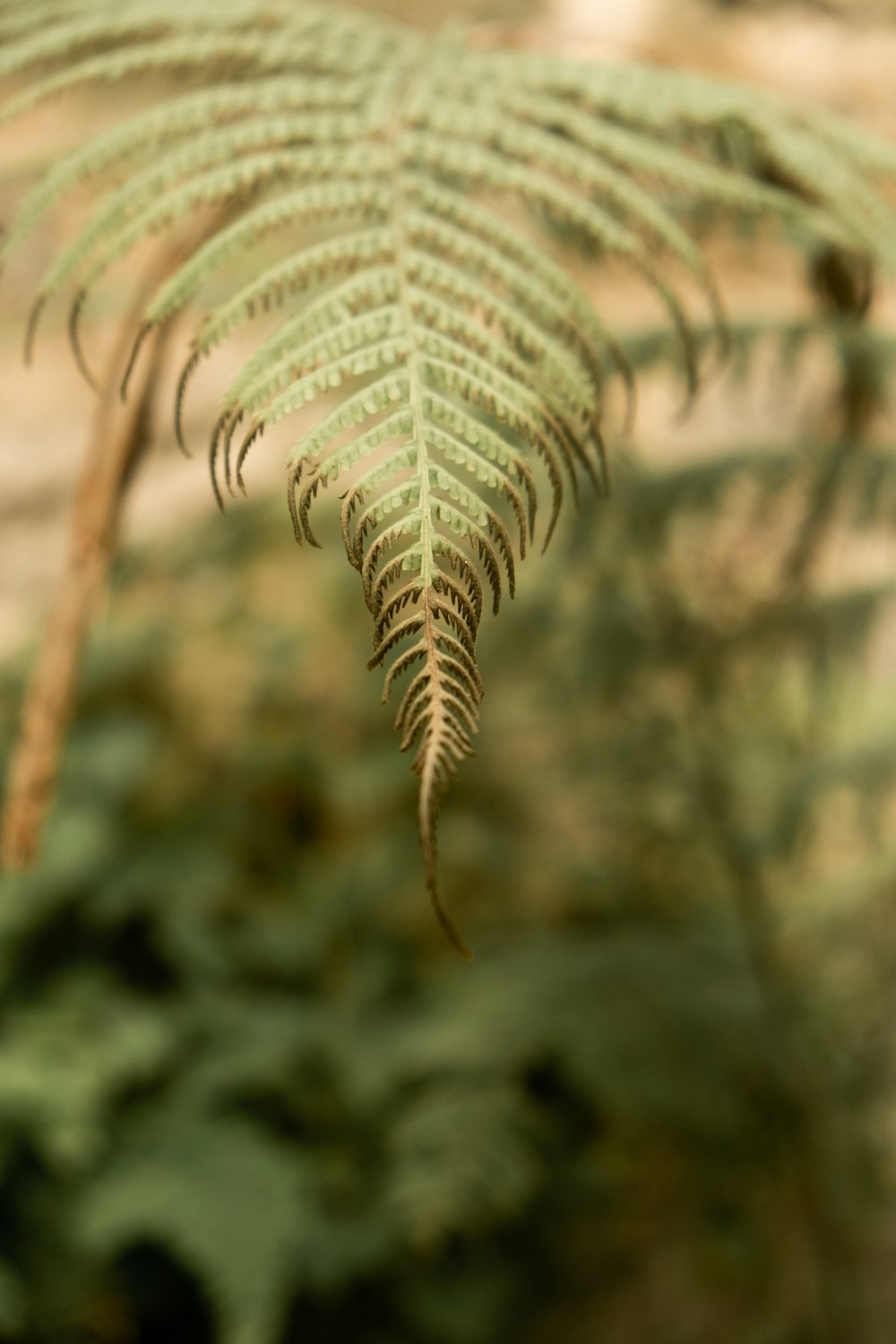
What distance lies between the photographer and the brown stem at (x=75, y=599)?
2.50 ft

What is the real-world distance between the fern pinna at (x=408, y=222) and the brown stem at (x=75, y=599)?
0.15 m

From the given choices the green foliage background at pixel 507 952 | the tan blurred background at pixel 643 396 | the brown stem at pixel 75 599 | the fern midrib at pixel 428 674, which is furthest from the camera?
the tan blurred background at pixel 643 396

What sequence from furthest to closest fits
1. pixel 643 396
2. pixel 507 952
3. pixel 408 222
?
pixel 643 396 → pixel 507 952 → pixel 408 222

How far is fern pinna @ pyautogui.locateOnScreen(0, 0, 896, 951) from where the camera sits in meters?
0.41

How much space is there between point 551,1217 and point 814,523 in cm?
161

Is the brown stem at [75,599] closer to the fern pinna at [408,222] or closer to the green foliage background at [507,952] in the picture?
the fern pinna at [408,222]

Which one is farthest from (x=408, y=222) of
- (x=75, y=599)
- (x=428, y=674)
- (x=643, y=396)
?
(x=643, y=396)

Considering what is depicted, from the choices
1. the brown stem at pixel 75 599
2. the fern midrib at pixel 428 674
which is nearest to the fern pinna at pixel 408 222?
the fern midrib at pixel 428 674

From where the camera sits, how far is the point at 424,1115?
1.70 m

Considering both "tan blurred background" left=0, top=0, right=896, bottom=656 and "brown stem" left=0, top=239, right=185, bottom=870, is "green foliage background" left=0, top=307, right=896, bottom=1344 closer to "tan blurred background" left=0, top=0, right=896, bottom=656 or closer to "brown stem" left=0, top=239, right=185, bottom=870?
"tan blurred background" left=0, top=0, right=896, bottom=656

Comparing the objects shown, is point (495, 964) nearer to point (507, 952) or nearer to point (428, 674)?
point (507, 952)

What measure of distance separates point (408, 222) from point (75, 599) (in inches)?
15.2

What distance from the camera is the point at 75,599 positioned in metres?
0.77

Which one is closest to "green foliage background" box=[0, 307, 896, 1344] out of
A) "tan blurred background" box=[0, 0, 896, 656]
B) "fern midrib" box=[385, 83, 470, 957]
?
"tan blurred background" box=[0, 0, 896, 656]
